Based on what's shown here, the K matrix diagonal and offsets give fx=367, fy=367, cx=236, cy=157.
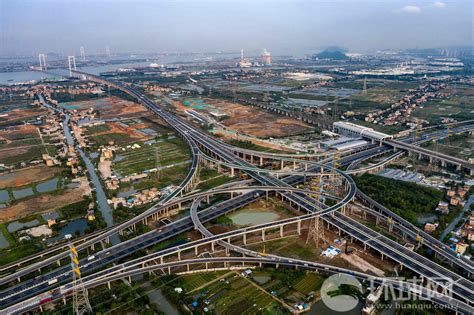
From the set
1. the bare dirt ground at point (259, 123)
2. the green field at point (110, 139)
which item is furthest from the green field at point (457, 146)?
the green field at point (110, 139)

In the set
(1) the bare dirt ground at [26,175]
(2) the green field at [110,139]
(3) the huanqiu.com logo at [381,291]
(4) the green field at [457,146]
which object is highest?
(2) the green field at [110,139]

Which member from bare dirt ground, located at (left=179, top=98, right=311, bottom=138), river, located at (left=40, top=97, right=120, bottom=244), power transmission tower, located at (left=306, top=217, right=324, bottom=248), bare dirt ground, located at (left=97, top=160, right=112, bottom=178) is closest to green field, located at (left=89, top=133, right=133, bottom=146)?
river, located at (left=40, top=97, right=120, bottom=244)

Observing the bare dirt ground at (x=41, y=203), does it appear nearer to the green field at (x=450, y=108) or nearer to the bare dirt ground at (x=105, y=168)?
the bare dirt ground at (x=105, y=168)

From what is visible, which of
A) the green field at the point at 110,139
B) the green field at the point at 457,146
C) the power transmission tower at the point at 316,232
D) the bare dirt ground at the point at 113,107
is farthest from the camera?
the bare dirt ground at the point at 113,107

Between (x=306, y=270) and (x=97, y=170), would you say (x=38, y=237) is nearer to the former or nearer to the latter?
(x=97, y=170)

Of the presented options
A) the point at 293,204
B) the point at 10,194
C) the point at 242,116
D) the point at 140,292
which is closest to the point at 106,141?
the point at 10,194

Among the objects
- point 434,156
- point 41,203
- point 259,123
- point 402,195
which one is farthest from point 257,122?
point 41,203

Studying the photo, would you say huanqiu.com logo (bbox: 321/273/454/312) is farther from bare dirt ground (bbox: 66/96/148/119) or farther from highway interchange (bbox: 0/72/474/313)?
bare dirt ground (bbox: 66/96/148/119)

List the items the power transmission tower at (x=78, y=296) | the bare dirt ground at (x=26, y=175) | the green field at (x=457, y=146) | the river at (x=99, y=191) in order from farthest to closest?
the green field at (x=457, y=146)
the bare dirt ground at (x=26, y=175)
the river at (x=99, y=191)
the power transmission tower at (x=78, y=296)
